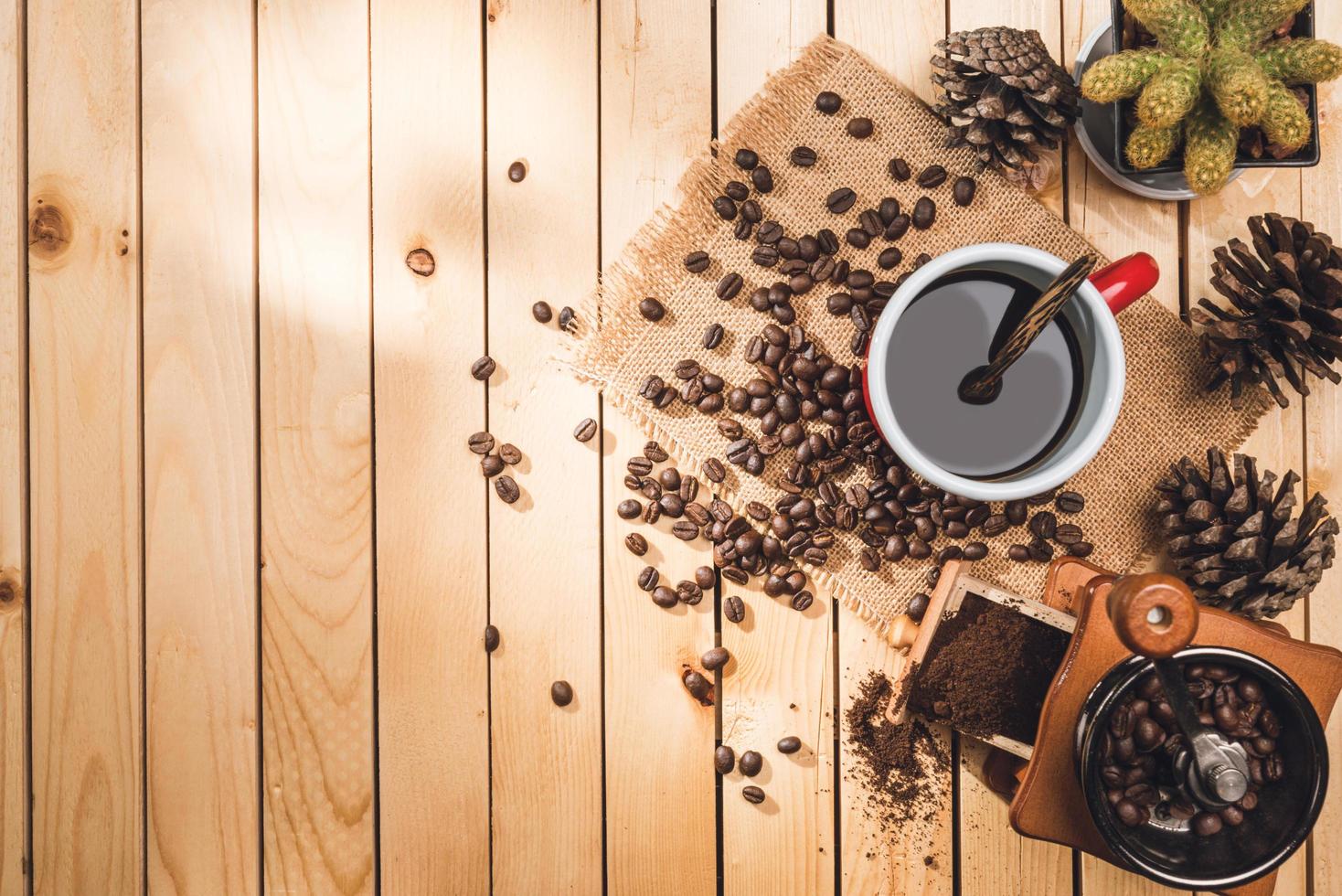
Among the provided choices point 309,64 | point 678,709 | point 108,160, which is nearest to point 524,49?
point 309,64

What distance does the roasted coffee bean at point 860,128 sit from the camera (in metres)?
0.91

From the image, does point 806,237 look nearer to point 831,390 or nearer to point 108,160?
point 831,390

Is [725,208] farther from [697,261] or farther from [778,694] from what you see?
[778,694]

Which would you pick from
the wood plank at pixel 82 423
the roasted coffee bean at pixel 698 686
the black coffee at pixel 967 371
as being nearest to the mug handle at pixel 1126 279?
the black coffee at pixel 967 371

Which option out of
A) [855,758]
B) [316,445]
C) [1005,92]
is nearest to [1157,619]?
[855,758]

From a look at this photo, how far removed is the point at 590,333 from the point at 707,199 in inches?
7.4

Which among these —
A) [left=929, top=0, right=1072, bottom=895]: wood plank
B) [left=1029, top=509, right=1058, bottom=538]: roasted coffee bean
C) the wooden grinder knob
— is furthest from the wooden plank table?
the wooden grinder knob

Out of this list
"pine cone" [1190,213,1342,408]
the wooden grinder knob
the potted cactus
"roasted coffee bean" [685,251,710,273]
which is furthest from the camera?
"roasted coffee bean" [685,251,710,273]

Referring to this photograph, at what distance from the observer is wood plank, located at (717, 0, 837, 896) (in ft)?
3.07

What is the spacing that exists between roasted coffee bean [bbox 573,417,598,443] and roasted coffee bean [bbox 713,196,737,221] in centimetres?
25

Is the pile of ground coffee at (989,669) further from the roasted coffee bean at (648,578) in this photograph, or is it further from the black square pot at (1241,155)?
the black square pot at (1241,155)

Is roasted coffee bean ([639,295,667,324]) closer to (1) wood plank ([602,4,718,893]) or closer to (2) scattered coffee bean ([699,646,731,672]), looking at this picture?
(1) wood plank ([602,4,718,893])

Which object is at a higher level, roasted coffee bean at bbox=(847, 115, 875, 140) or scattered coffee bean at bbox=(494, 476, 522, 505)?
roasted coffee bean at bbox=(847, 115, 875, 140)

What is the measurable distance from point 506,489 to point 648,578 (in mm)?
176
